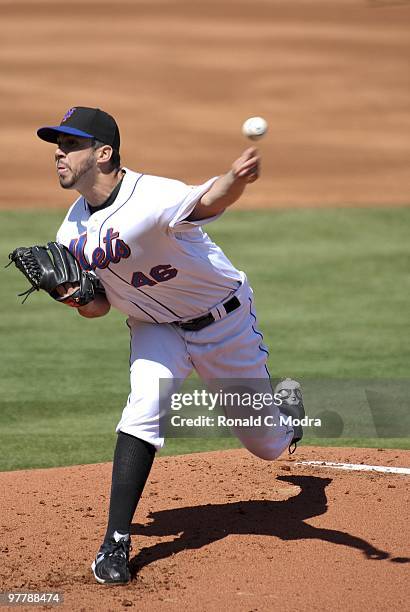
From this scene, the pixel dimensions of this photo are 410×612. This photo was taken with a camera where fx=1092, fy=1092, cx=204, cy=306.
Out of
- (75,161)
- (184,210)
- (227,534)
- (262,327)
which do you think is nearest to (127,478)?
(227,534)

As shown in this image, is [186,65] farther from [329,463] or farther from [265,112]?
[329,463]

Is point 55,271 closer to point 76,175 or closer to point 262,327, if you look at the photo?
point 76,175

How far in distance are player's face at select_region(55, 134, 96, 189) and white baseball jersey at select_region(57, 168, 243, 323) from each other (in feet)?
0.52

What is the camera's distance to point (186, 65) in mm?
19234

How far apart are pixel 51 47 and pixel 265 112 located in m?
5.29

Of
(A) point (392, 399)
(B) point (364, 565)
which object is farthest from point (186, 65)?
(B) point (364, 565)

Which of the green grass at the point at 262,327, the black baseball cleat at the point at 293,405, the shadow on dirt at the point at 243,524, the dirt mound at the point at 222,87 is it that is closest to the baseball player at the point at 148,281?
the shadow on dirt at the point at 243,524

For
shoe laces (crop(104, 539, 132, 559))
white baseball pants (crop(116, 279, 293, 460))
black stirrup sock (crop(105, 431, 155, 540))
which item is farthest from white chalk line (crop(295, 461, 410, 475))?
shoe laces (crop(104, 539, 132, 559))

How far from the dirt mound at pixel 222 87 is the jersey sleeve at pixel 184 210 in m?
Result: 9.38

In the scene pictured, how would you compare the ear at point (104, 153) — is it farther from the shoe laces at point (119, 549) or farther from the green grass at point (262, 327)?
the green grass at point (262, 327)

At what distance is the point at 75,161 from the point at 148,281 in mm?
601

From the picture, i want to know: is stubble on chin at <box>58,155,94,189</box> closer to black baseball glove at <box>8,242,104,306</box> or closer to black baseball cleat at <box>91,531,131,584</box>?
black baseball glove at <box>8,242,104,306</box>

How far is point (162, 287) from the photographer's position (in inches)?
185

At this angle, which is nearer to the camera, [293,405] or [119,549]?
[119,549]
